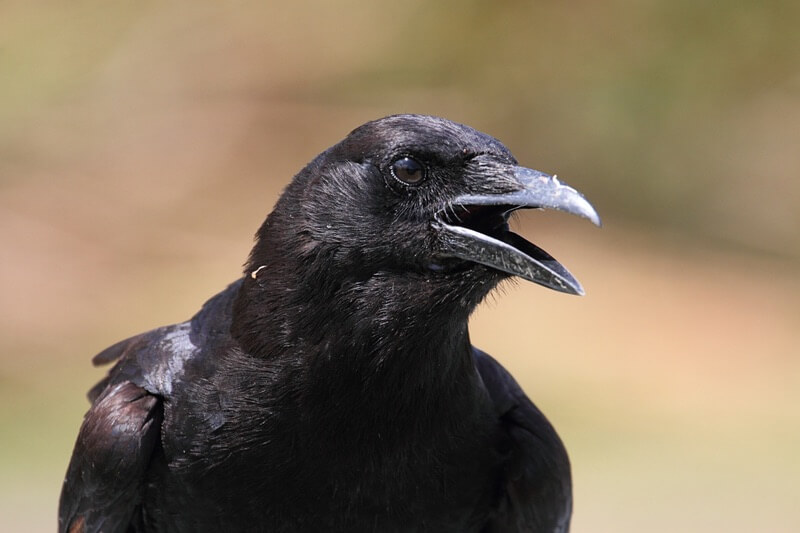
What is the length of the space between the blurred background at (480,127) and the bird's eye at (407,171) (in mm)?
6423

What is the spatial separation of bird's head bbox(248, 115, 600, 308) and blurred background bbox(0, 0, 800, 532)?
6.38 metres

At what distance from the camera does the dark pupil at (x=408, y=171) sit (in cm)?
391

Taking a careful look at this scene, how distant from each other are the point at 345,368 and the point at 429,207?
578 millimetres

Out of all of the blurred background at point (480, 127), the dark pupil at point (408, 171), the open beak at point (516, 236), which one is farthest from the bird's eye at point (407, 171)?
the blurred background at point (480, 127)

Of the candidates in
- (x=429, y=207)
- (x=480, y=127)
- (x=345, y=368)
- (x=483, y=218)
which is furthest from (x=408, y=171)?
(x=480, y=127)

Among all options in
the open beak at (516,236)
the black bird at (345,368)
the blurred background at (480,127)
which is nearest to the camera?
the open beak at (516,236)

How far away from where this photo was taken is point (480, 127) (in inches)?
467

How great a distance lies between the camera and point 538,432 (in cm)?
466

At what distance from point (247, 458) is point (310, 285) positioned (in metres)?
0.60

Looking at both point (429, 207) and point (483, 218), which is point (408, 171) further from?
point (483, 218)

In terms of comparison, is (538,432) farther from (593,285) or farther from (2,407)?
(593,285)

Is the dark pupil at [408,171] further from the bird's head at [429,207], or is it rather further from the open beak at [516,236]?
the open beak at [516,236]

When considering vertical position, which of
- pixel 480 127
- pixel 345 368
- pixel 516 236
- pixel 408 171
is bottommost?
pixel 345 368

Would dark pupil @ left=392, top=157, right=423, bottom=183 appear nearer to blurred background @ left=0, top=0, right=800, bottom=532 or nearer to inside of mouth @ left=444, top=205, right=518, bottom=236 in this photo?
inside of mouth @ left=444, top=205, right=518, bottom=236
